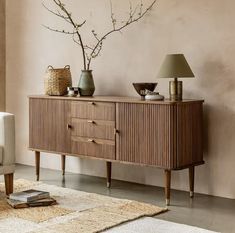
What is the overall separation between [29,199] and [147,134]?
1.03m

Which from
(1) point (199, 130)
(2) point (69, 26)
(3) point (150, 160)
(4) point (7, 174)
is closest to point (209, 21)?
(1) point (199, 130)

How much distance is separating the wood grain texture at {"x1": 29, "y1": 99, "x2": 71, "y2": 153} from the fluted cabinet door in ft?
2.03

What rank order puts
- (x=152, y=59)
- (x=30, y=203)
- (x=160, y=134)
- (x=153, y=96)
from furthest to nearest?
(x=152, y=59) < (x=153, y=96) < (x=160, y=134) < (x=30, y=203)

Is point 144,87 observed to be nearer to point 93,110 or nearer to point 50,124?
point 93,110

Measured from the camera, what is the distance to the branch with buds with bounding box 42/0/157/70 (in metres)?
4.75

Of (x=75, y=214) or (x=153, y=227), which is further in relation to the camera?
(x=75, y=214)

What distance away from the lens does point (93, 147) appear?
4.49 m

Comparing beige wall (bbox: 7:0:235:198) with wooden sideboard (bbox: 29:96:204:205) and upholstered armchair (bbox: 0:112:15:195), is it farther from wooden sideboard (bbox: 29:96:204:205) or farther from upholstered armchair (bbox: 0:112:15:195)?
upholstered armchair (bbox: 0:112:15:195)

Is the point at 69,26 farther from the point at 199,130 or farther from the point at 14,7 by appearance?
the point at 199,130

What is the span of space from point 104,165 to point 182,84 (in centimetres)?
119

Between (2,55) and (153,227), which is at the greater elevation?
(2,55)

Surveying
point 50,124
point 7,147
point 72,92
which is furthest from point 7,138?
point 72,92

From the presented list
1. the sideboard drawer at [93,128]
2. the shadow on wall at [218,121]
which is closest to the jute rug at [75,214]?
the sideboard drawer at [93,128]

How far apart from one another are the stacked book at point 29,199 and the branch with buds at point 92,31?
4.83 feet
